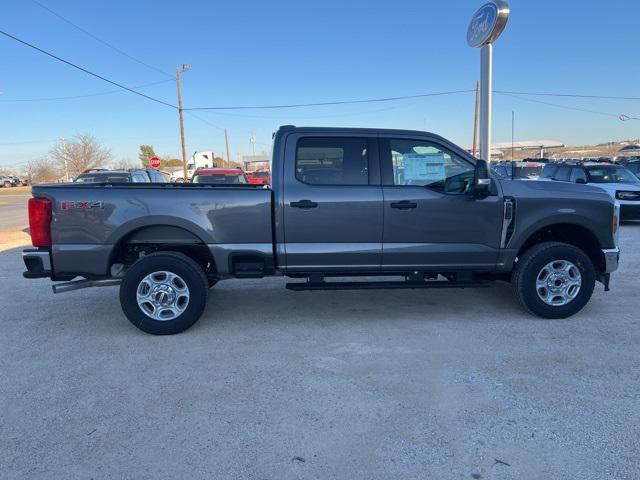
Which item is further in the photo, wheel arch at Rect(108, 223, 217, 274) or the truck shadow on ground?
the truck shadow on ground

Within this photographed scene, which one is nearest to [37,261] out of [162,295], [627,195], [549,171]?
[162,295]

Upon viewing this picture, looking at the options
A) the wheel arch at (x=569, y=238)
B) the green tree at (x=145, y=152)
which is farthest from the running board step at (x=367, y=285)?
the green tree at (x=145, y=152)

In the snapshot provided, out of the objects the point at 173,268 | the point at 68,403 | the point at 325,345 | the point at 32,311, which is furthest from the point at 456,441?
the point at 32,311

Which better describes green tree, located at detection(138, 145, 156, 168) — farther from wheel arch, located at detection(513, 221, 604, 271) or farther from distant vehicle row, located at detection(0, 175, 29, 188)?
wheel arch, located at detection(513, 221, 604, 271)

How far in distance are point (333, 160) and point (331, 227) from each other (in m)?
0.70

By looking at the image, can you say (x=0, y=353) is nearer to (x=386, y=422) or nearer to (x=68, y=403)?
(x=68, y=403)

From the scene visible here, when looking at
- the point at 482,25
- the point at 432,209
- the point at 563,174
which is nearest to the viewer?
the point at 432,209

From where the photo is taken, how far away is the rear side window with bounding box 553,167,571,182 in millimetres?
13402

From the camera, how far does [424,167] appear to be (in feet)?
16.0

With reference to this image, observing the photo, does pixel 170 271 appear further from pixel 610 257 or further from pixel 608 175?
pixel 608 175

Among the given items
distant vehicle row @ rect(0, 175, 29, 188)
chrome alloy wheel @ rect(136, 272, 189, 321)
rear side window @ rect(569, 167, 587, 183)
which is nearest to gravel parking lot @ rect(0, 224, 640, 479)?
chrome alloy wheel @ rect(136, 272, 189, 321)

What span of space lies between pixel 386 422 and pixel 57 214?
351 centimetres

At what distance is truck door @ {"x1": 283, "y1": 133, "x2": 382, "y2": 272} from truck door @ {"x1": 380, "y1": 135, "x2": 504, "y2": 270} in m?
0.14

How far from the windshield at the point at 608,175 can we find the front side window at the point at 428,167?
32.3 feet
